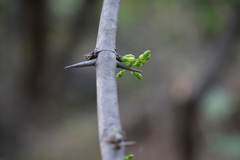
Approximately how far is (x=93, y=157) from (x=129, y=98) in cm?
118

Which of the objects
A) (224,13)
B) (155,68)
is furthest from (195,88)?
(155,68)

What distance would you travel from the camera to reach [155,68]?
5.72 m

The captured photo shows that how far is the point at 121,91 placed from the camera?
218 inches

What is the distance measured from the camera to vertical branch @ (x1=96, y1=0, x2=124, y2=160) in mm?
441

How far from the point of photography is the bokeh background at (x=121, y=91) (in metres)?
3.51

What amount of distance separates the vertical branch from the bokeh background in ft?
9.09

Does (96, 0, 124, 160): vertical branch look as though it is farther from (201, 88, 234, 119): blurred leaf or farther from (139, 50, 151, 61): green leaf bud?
(201, 88, 234, 119): blurred leaf

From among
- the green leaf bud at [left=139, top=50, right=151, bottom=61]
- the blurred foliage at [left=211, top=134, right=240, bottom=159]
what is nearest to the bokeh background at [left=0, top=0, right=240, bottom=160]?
the blurred foliage at [left=211, top=134, right=240, bottom=159]

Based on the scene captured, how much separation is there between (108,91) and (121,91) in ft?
16.5

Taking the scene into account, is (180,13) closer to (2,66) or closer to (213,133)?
(213,133)

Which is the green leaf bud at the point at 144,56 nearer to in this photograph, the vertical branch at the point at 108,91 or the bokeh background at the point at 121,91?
the vertical branch at the point at 108,91

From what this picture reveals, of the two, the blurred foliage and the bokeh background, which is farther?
the blurred foliage

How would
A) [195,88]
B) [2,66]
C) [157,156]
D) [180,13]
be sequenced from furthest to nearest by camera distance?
[180,13]
[2,66]
[157,156]
[195,88]

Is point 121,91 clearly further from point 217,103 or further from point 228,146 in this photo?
point 228,146
